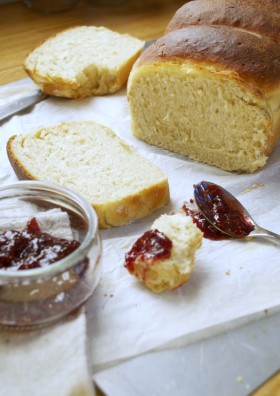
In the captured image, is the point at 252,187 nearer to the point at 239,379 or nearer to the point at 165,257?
the point at 165,257

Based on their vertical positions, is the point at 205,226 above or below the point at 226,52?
below

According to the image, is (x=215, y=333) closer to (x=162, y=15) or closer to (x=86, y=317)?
(x=86, y=317)

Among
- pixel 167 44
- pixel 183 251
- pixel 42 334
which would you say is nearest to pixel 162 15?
pixel 167 44

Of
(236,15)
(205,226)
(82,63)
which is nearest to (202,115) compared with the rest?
(236,15)

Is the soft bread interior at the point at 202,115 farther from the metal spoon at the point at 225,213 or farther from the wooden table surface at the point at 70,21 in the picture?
the wooden table surface at the point at 70,21

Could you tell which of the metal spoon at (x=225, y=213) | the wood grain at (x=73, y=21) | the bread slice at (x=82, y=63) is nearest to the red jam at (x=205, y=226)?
the metal spoon at (x=225, y=213)
